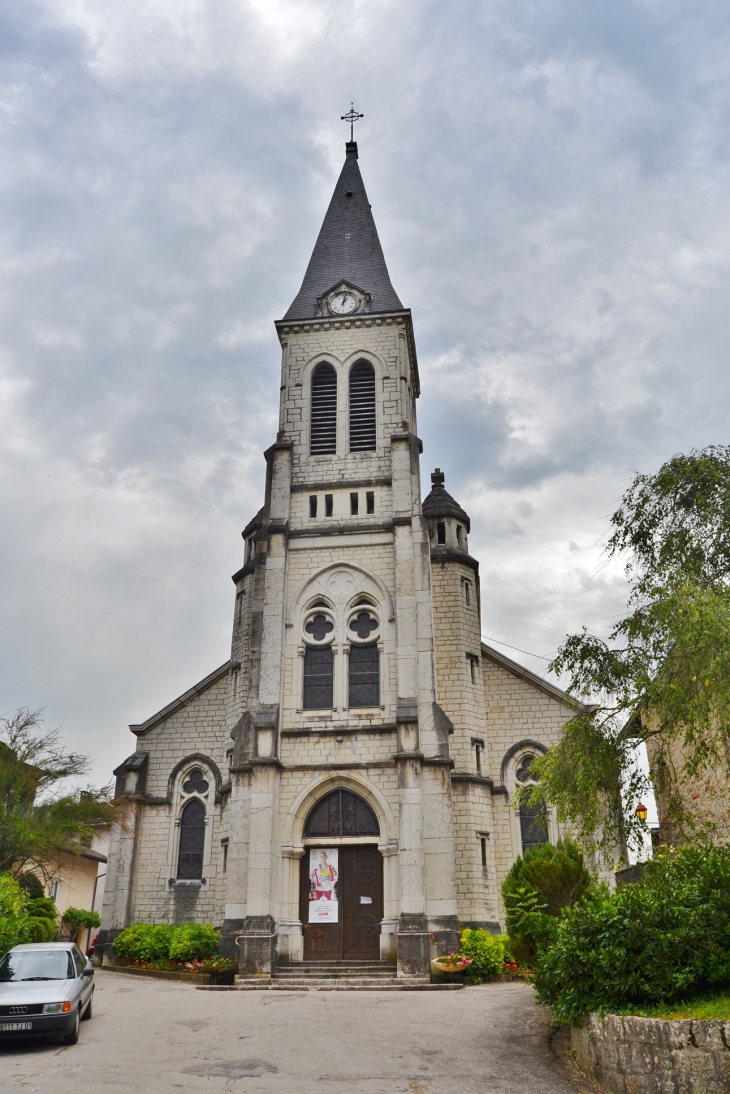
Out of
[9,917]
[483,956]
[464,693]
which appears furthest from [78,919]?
[483,956]

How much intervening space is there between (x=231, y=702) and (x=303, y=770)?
489 cm

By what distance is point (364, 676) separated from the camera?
24.5 meters

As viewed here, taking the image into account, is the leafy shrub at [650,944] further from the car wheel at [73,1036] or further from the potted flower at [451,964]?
the potted flower at [451,964]

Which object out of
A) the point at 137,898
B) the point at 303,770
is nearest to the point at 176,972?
the point at 137,898

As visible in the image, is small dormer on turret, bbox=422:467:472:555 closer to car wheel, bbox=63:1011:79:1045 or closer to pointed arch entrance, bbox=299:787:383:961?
pointed arch entrance, bbox=299:787:383:961

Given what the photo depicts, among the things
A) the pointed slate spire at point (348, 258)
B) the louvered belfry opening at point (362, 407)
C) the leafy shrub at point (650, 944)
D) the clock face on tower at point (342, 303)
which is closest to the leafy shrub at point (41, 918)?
the louvered belfry opening at point (362, 407)

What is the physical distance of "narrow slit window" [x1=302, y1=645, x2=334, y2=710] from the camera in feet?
79.8

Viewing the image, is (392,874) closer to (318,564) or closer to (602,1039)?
(318,564)

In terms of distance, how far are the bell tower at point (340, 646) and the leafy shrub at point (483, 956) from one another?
0.41 meters

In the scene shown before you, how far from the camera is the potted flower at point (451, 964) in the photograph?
793 inches

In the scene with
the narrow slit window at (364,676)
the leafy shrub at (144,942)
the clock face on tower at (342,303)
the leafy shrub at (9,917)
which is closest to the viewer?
the leafy shrub at (9,917)

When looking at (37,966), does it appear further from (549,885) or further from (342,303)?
(342,303)

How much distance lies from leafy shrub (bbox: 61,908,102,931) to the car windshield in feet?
84.8

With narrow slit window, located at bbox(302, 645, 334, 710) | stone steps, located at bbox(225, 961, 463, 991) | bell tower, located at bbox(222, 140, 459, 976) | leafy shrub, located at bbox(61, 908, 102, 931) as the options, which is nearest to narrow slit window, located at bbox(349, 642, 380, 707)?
bell tower, located at bbox(222, 140, 459, 976)
